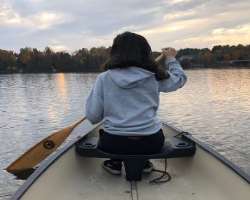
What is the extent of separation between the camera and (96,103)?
475 cm

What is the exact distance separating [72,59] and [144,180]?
10390 centimetres

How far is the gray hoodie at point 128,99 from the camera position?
4586 mm

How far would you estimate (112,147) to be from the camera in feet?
15.6

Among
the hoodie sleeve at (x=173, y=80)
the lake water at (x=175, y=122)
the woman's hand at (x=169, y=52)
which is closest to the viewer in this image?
the hoodie sleeve at (x=173, y=80)

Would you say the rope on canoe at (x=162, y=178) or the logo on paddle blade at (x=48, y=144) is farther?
the logo on paddle blade at (x=48, y=144)

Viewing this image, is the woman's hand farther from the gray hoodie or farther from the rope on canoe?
the rope on canoe

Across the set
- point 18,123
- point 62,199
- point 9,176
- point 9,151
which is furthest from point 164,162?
point 18,123

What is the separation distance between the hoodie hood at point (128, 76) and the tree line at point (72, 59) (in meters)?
86.3

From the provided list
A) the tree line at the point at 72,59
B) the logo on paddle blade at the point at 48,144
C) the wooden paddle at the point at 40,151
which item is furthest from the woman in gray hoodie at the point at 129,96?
the tree line at the point at 72,59

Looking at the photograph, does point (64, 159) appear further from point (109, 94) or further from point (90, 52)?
point (90, 52)

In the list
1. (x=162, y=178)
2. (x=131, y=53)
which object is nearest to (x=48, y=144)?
(x=162, y=178)

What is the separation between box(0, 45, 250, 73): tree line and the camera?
320ft

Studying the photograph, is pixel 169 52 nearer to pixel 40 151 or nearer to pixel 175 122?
pixel 40 151

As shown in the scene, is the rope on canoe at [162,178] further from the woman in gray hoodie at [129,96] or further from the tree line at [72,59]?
the tree line at [72,59]
